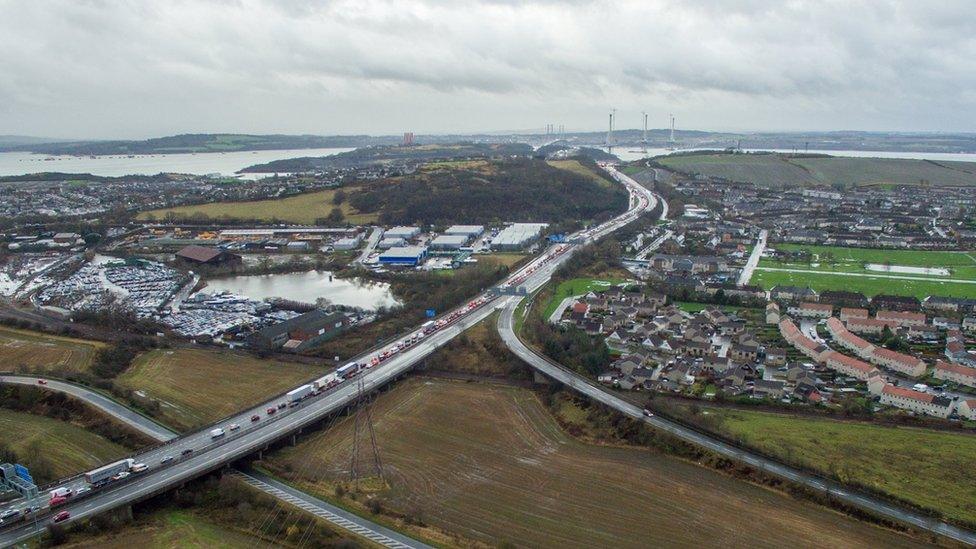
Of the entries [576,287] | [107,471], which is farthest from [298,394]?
[576,287]

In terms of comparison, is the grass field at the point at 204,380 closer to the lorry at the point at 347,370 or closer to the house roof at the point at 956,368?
the lorry at the point at 347,370

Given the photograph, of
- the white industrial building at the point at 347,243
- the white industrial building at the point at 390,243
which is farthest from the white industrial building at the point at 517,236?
the white industrial building at the point at 347,243

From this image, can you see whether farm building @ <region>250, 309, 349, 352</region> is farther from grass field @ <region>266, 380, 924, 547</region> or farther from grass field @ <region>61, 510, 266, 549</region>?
grass field @ <region>61, 510, 266, 549</region>

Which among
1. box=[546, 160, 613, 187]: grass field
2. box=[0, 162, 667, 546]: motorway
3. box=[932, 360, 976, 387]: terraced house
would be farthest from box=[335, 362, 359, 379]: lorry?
box=[546, 160, 613, 187]: grass field

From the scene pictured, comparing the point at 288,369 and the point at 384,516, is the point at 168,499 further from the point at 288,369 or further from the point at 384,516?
the point at 288,369

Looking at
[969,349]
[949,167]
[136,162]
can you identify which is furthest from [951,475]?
[136,162]

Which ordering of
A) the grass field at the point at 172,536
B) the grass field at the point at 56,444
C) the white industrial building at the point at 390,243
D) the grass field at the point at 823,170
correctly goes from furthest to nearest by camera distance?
1. the grass field at the point at 823,170
2. the white industrial building at the point at 390,243
3. the grass field at the point at 56,444
4. the grass field at the point at 172,536
